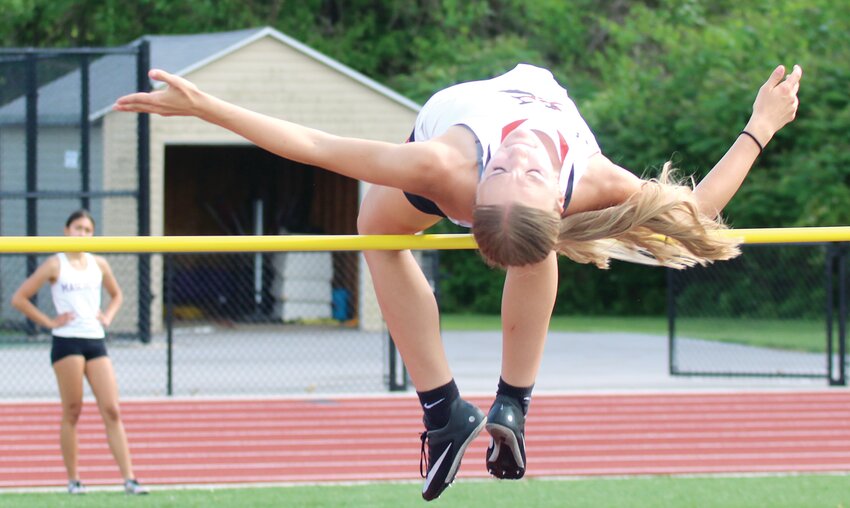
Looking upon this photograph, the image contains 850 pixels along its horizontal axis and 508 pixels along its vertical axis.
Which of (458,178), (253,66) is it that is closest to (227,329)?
(253,66)

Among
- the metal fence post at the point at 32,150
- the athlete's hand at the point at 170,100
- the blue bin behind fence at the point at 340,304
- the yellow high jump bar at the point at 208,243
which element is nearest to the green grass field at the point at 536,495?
the yellow high jump bar at the point at 208,243

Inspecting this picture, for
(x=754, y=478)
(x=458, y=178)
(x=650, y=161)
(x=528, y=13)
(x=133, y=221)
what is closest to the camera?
(x=458, y=178)

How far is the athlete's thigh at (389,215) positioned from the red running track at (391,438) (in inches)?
177

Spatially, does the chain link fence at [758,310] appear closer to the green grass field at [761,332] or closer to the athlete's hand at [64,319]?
the green grass field at [761,332]

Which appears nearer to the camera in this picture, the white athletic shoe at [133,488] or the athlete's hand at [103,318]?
the white athletic shoe at [133,488]

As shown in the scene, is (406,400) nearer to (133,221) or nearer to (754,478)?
(754,478)

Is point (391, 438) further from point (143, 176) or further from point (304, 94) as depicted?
point (304, 94)

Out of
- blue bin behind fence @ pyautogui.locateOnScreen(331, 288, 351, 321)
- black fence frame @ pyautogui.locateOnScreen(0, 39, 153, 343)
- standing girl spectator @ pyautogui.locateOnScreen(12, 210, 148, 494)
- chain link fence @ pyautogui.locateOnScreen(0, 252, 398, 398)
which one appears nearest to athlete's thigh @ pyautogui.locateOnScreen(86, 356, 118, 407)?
standing girl spectator @ pyautogui.locateOnScreen(12, 210, 148, 494)

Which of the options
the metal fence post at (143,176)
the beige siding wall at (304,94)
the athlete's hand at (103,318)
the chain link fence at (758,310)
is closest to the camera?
the athlete's hand at (103,318)

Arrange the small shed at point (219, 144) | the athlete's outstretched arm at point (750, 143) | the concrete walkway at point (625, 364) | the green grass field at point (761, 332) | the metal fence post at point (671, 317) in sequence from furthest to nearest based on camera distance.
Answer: the green grass field at point (761, 332), the small shed at point (219, 144), the metal fence post at point (671, 317), the concrete walkway at point (625, 364), the athlete's outstretched arm at point (750, 143)

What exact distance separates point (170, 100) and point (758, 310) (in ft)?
40.5

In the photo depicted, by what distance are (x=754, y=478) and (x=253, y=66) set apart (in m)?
10.4

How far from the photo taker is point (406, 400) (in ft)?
33.8

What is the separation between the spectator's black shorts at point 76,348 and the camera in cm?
781
